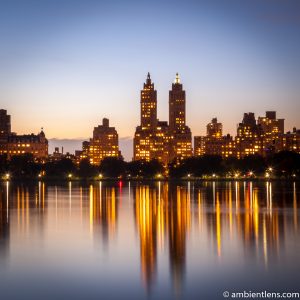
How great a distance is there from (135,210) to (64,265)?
29508 mm

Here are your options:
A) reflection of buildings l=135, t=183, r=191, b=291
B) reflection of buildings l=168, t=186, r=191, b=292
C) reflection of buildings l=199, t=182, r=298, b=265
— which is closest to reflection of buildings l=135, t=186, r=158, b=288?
reflection of buildings l=135, t=183, r=191, b=291

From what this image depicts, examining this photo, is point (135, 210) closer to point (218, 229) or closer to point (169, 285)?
point (218, 229)

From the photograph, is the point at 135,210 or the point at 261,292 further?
the point at 135,210

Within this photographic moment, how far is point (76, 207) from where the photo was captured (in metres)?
64.1

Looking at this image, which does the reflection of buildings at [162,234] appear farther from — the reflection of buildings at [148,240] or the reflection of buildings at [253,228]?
the reflection of buildings at [253,228]

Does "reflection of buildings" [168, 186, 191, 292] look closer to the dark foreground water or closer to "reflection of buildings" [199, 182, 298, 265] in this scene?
the dark foreground water

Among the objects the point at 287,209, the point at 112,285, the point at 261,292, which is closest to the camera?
the point at 261,292

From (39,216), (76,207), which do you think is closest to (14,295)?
(39,216)

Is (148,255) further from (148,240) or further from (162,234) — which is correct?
(162,234)

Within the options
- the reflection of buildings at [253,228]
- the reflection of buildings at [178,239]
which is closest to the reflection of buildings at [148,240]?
the reflection of buildings at [178,239]

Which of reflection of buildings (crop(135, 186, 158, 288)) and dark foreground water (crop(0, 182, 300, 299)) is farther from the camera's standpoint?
reflection of buildings (crop(135, 186, 158, 288))

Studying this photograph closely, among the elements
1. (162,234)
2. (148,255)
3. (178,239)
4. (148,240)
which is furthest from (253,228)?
(148,255)

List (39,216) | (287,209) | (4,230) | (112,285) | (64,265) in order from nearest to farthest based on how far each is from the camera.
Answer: (112,285) → (64,265) → (4,230) → (39,216) → (287,209)

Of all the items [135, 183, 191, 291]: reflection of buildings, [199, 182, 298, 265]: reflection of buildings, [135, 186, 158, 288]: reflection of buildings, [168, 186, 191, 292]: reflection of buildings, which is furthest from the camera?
[199, 182, 298, 265]: reflection of buildings
